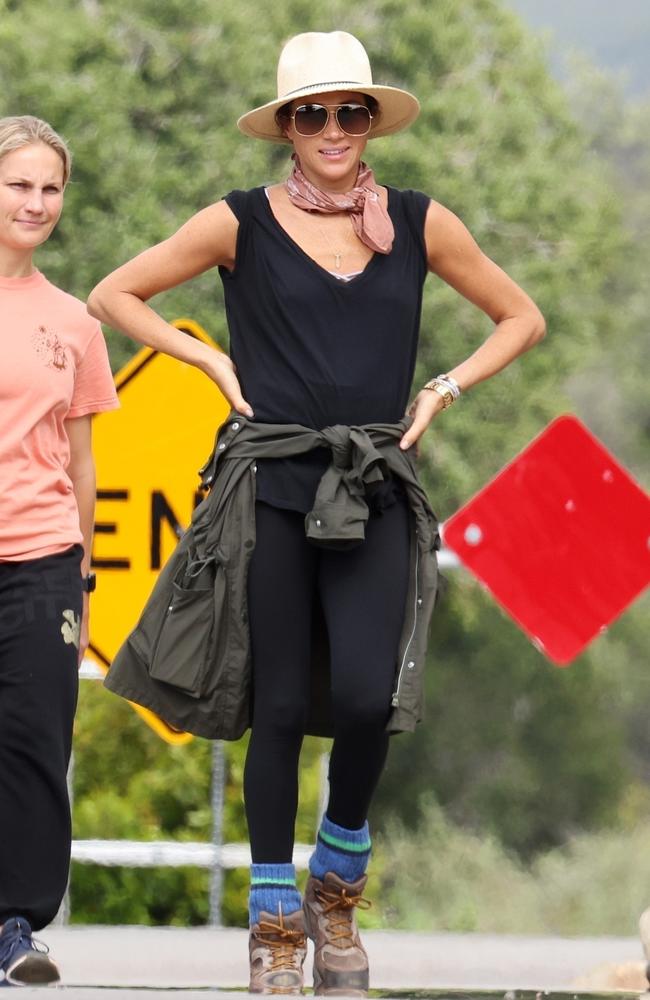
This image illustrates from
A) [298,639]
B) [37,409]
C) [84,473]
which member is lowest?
[298,639]

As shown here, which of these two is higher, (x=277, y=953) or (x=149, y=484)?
(x=149, y=484)

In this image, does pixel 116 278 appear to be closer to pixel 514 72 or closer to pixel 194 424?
pixel 194 424

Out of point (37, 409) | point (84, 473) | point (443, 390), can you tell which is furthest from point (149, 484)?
point (443, 390)

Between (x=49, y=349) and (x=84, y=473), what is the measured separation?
312mm

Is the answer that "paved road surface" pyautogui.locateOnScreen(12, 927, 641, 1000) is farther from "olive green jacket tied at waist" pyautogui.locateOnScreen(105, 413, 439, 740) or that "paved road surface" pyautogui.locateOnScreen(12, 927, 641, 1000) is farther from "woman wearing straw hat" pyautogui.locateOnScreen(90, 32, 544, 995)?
"olive green jacket tied at waist" pyautogui.locateOnScreen(105, 413, 439, 740)

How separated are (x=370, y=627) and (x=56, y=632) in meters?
0.61

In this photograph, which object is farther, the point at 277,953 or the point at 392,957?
the point at 392,957

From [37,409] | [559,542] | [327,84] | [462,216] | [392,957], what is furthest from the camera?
[462,216]

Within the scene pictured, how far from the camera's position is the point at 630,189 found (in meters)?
20.9

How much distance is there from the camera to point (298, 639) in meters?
3.91

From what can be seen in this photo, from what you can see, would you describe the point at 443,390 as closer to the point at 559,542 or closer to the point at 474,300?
the point at 474,300

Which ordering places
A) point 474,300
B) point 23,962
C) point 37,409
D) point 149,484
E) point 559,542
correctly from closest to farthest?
point 23,962 → point 37,409 → point 474,300 → point 149,484 → point 559,542

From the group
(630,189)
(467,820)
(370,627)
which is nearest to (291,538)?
(370,627)

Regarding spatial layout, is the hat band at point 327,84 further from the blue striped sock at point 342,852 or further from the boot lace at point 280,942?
the boot lace at point 280,942
